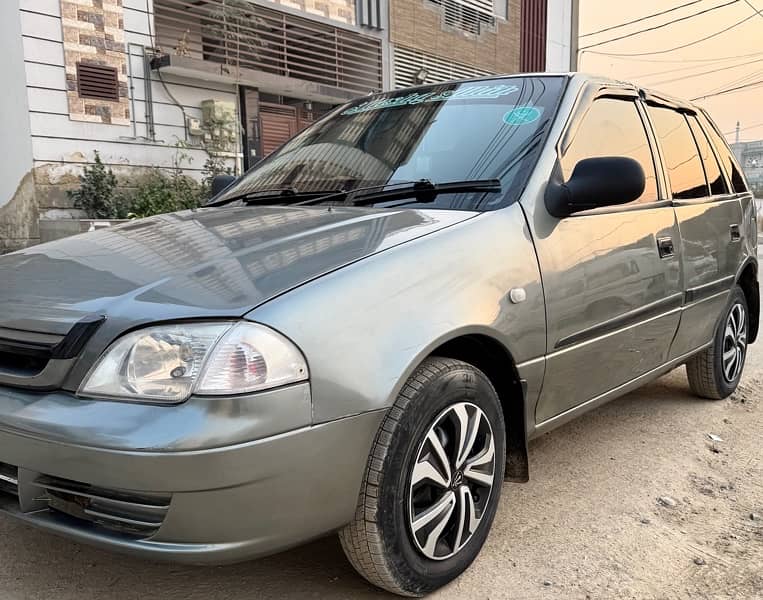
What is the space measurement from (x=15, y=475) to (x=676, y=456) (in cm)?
283

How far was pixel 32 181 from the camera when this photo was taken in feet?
25.0

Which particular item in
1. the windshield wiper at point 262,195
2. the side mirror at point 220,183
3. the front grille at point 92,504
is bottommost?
the front grille at point 92,504

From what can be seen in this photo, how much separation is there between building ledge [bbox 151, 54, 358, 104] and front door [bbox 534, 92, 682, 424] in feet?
22.4

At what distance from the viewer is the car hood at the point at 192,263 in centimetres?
179

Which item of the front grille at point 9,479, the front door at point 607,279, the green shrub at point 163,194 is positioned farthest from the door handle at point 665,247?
the green shrub at point 163,194

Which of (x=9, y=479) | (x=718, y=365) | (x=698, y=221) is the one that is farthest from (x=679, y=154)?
(x=9, y=479)

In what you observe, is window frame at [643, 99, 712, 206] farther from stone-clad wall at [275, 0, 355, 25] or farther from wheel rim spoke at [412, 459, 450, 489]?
stone-clad wall at [275, 0, 355, 25]

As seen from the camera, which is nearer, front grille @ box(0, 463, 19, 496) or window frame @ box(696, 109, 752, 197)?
front grille @ box(0, 463, 19, 496)

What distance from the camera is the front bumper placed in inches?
62.9

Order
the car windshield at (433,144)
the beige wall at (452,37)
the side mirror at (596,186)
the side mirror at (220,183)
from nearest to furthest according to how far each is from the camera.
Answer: the side mirror at (596,186) → the car windshield at (433,144) → the side mirror at (220,183) → the beige wall at (452,37)

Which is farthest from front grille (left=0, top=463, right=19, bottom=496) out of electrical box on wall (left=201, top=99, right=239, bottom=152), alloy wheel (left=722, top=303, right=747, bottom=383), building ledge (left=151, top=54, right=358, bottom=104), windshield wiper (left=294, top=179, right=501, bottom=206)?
electrical box on wall (left=201, top=99, right=239, bottom=152)

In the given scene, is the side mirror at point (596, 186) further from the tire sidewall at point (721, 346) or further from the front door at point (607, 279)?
the tire sidewall at point (721, 346)

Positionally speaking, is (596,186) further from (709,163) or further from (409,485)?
(709,163)

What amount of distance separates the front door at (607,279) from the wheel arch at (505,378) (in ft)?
0.33
